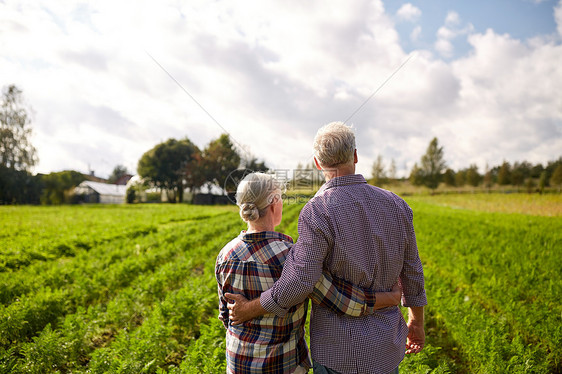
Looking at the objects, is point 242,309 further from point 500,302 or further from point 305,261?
point 500,302

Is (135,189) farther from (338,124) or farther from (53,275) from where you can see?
(338,124)

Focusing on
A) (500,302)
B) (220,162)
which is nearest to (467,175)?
(220,162)

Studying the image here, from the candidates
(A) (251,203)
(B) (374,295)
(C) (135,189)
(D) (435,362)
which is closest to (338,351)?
(B) (374,295)

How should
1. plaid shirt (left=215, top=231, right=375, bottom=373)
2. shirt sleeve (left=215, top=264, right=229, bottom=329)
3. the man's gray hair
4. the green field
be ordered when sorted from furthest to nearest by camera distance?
the green field < shirt sleeve (left=215, top=264, right=229, bottom=329) < plaid shirt (left=215, top=231, right=375, bottom=373) < the man's gray hair

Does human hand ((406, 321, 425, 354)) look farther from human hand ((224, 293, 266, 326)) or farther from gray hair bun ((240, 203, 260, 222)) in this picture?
gray hair bun ((240, 203, 260, 222))

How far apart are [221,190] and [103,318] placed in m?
43.6

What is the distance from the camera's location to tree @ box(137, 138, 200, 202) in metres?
51.6

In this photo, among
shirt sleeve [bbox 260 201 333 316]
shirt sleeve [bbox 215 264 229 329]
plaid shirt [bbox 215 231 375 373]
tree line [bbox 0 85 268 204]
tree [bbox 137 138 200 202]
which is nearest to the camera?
shirt sleeve [bbox 260 201 333 316]

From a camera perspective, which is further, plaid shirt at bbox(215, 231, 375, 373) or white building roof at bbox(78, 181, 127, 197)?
white building roof at bbox(78, 181, 127, 197)

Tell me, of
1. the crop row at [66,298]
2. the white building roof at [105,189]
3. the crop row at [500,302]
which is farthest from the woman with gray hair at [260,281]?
the white building roof at [105,189]

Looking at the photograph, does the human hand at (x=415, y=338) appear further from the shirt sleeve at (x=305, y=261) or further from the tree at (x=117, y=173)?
the tree at (x=117, y=173)

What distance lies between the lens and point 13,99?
44188 mm

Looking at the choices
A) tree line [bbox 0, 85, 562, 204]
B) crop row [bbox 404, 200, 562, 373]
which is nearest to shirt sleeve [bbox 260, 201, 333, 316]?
crop row [bbox 404, 200, 562, 373]

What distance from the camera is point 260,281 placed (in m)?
1.78
